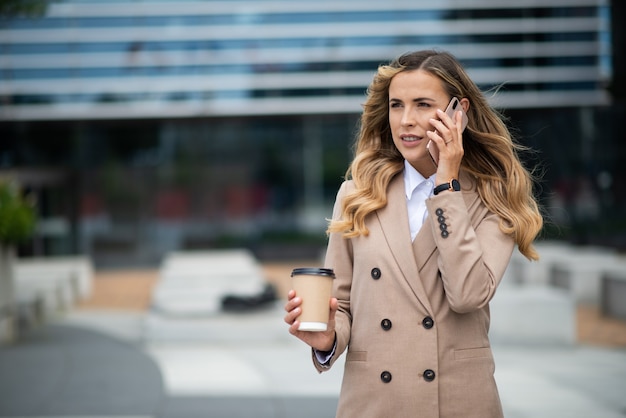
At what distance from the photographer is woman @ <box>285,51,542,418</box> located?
2.22 metres

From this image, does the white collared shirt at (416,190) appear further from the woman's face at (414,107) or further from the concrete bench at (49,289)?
the concrete bench at (49,289)

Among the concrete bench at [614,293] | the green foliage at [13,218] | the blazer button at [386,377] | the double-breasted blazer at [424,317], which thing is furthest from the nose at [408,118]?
the concrete bench at [614,293]

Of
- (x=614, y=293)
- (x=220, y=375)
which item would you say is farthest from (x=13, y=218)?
(x=614, y=293)

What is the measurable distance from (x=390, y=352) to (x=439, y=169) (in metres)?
0.57

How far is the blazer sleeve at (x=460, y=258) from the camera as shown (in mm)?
2150

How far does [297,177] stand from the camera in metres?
25.3

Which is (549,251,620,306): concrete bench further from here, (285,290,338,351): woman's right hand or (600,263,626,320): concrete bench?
(285,290,338,351): woman's right hand

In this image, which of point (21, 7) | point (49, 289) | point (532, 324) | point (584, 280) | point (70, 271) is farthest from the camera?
point (70, 271)

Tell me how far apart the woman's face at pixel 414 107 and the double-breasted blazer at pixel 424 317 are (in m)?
0.20

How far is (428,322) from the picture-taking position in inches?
88.6

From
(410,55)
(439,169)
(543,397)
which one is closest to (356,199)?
(439,169)

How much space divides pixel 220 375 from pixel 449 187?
5.54m

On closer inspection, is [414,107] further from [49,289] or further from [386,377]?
[49,289]

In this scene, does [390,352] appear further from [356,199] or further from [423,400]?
[356,199]
